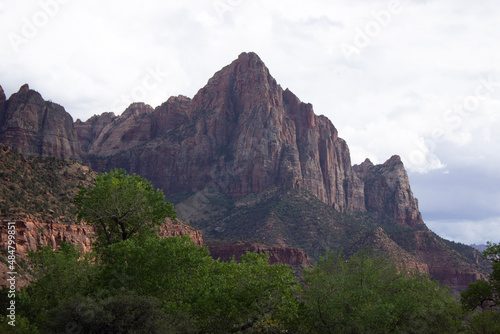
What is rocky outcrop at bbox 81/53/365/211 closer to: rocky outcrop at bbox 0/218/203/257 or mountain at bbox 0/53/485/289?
mountain at bbox 0/53/485/289

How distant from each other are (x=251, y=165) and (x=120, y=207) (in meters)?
132

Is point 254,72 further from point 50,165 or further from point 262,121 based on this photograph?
point 50,165

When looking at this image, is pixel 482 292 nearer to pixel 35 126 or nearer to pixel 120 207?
pixel 120 207

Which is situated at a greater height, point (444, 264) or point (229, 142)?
point (229, 142)

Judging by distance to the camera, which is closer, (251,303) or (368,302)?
(251,303)

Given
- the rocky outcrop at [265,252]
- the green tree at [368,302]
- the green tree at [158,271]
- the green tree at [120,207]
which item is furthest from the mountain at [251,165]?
the green tree at [158,271]

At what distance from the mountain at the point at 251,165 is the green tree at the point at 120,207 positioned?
8642 cm

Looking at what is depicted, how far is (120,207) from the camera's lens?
118 feet

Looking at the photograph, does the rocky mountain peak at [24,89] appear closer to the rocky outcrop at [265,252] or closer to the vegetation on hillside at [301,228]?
the vegetation on hillside at [301,228]

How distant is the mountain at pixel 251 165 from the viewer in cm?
12950

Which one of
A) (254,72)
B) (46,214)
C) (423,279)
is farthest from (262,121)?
(423,279)

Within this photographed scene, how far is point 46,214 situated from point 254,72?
5380 inches

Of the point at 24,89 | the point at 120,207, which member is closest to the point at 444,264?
the point at 120,207

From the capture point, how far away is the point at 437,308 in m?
35.7
